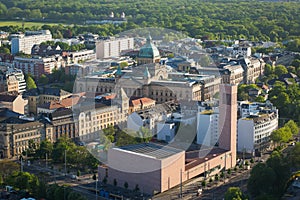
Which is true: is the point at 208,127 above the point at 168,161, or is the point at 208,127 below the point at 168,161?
below

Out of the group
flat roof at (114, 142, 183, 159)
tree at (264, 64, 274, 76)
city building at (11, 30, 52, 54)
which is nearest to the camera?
flat roof at (114, 142, 183, 159)

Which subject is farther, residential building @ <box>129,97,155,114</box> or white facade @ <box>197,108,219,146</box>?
residential building @ <box>129,97,155,114</box>

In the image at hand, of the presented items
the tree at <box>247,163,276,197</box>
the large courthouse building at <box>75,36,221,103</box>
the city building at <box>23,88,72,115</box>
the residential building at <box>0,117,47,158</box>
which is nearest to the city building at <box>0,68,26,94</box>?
the city building at <box>23,88,72,115</box>

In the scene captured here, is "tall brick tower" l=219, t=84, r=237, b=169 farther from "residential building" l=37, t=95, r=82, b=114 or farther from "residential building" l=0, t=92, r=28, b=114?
"residential building" l=0, t=92, r=28, b=114

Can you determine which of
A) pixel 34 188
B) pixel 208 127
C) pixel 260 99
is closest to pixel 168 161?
pixel 34 188

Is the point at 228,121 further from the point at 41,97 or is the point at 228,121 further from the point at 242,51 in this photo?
the point at 242,51

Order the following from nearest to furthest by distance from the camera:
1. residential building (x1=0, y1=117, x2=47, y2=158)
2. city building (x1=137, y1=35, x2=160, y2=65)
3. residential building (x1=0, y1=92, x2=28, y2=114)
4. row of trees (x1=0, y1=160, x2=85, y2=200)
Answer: row of trees (x1=0, y1=160, x2=85, y2=200) < residential building (x1=0, y1=117, x2=47, y2=158) < residential building (x1=0, y1=92, x2=28, y2=114) < city building (x1=137, y1=35, x2=160, y2=65)

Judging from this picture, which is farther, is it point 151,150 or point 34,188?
point 151,150
